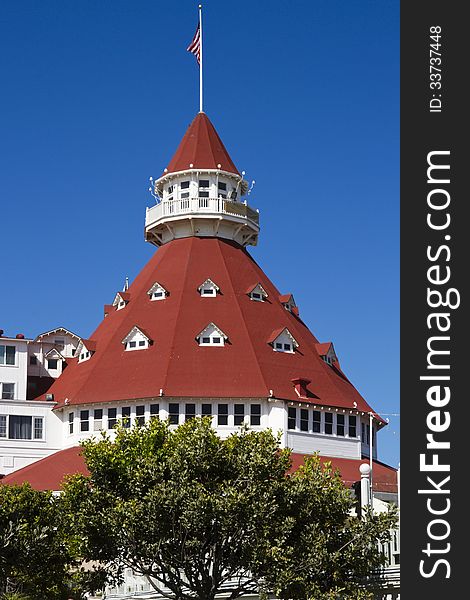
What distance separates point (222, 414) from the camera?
3344 inches

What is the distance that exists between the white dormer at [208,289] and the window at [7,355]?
632 inches

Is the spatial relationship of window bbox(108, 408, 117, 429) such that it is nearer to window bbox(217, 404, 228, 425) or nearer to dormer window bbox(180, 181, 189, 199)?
window bbox(217, 404, 228, 425)

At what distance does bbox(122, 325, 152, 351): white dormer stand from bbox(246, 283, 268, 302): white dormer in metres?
9.81

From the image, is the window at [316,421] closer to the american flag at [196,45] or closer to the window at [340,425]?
the window at [340,425]

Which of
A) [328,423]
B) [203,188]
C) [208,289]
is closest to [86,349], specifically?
[208,289]

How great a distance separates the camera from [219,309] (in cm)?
9119

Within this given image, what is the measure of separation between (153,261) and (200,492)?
52.8 m

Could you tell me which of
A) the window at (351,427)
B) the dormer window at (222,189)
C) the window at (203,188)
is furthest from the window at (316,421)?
the window at (203,188)

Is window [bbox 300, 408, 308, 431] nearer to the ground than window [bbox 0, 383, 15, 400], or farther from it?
nearer to the ground

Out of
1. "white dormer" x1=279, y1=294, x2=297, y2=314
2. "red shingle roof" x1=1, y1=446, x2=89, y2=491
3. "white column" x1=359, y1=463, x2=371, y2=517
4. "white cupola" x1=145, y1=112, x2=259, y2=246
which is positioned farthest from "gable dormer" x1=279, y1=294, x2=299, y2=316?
"white column" x1=359, y1=463, x2=371, y2=517

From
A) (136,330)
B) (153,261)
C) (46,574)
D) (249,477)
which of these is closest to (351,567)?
(249,477)

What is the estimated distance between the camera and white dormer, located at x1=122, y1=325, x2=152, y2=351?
89.0 metres

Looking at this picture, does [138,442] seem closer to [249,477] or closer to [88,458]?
[88,458]

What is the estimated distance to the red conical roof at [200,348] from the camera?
3364 inches
